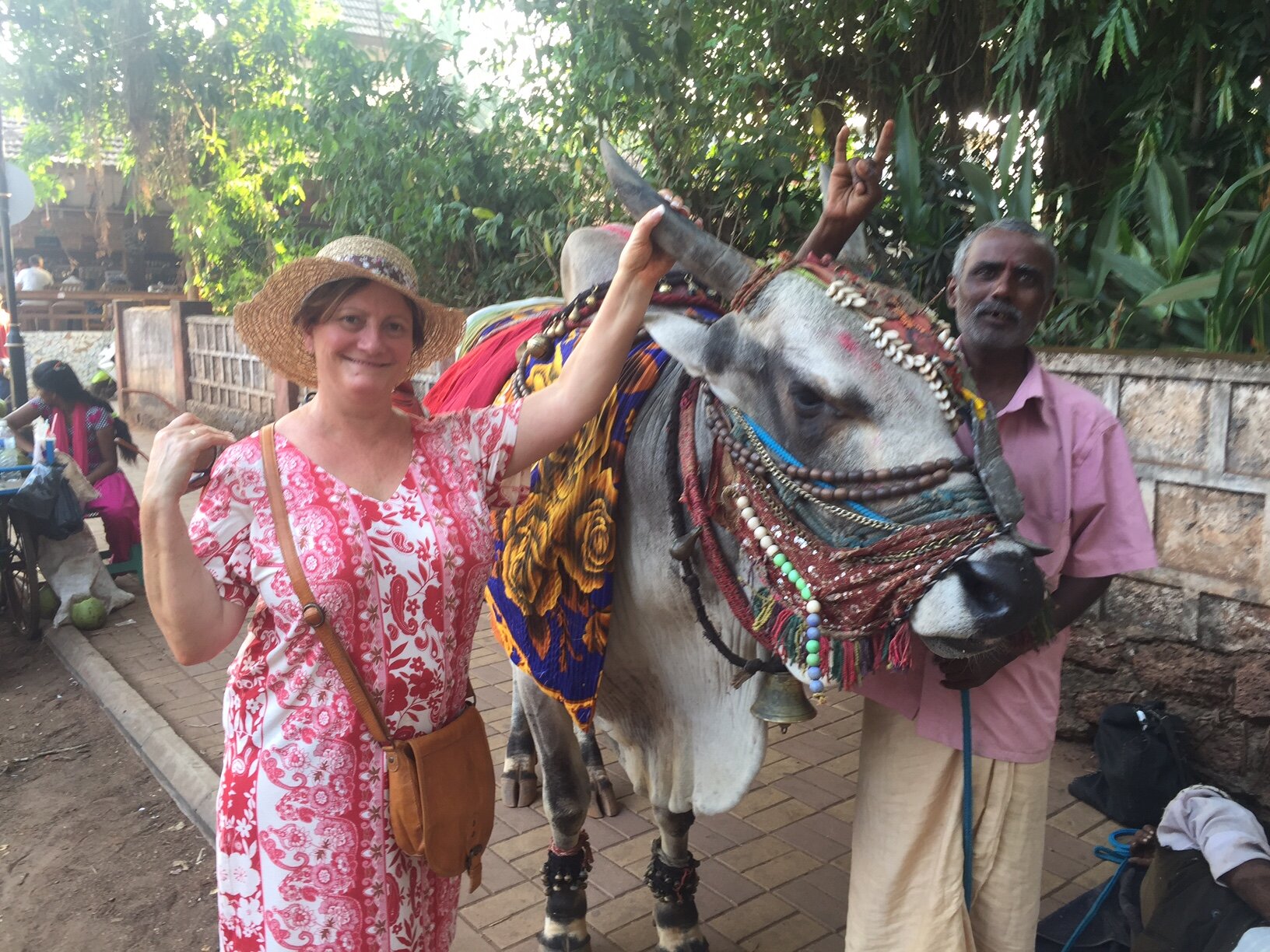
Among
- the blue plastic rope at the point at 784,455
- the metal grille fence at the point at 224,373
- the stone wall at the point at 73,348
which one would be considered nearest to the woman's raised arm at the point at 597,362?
the blue plastic rope at the point at 784,455

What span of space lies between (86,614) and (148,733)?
1721 mm

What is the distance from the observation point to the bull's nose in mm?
1500

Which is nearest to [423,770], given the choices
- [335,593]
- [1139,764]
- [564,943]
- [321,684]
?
[321,684]

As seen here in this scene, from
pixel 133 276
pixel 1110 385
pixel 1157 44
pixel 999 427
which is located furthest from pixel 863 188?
→ pixel 133 276

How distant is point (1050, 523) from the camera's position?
1918 millimetres

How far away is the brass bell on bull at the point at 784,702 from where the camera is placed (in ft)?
7.19

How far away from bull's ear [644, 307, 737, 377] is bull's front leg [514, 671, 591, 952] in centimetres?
127

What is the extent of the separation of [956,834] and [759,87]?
5.49 metres

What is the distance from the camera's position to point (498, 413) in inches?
81.1

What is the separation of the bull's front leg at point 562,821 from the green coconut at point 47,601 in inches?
177

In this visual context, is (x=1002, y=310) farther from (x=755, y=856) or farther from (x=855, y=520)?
(x=755, y=856)

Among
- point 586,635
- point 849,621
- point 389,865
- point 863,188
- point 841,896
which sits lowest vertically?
point 841,896

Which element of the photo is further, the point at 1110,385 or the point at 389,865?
the point at 1110,385

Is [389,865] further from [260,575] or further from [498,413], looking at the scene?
[498,413]
